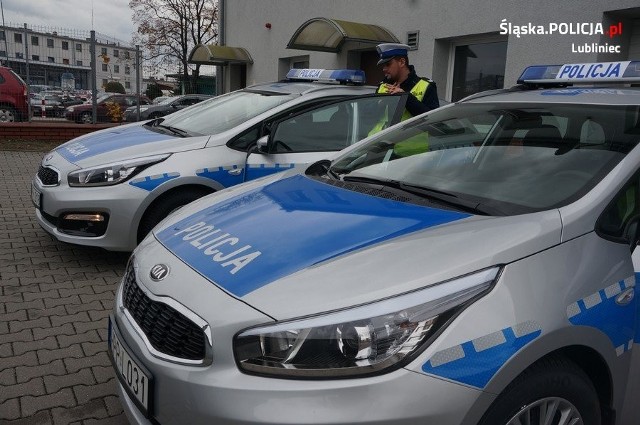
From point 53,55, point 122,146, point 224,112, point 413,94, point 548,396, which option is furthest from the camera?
point 53,55

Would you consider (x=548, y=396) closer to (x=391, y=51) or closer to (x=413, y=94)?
(x=413, y=94)

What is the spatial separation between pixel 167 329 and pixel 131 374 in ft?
0.87

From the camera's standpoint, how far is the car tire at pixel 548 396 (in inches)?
66.2

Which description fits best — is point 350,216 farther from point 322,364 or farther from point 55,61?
point 55,61

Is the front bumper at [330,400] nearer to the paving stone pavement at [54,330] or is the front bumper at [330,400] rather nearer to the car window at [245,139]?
the paving stone pavement at [54,330]

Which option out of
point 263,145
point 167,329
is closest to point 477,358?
point 167,329

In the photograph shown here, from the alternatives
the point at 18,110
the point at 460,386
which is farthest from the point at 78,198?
the point at 18,110

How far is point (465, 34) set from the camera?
9977 millimetres

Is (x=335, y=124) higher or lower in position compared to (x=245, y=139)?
higher

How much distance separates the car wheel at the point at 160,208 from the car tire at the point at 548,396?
3289 mm

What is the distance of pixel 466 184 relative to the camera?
2.47 metres

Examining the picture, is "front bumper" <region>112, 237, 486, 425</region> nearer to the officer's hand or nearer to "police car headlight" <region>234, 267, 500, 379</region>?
"police car headlight" <region>234, 267, 500, 379</region>

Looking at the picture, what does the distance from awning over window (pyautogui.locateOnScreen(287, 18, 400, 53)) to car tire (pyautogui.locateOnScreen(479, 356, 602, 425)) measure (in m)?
9.98

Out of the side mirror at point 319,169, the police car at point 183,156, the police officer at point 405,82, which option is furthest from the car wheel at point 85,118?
the side mirror at point 319,169
